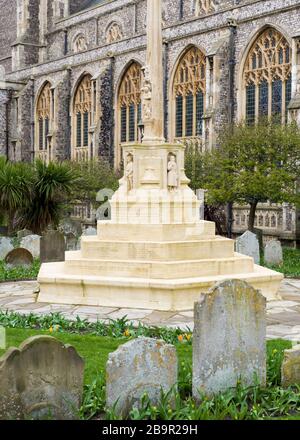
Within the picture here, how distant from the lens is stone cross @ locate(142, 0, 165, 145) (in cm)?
1128

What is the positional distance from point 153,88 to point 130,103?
19.4m

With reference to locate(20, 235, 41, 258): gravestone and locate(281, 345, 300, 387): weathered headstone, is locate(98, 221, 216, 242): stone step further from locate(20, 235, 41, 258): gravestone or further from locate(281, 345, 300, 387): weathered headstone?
locate(20, 235, 41, 258): gravestone

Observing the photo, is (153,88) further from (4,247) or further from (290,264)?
(4,247)

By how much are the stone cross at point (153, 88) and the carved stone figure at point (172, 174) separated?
1.31 ft

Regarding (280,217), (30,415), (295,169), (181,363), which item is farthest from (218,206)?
(30,415)

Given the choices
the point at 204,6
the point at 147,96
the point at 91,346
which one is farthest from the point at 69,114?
the point at 91,346

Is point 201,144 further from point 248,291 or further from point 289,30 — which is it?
point 248,291

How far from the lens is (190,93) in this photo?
2691 cm

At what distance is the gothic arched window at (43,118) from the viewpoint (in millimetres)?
36312

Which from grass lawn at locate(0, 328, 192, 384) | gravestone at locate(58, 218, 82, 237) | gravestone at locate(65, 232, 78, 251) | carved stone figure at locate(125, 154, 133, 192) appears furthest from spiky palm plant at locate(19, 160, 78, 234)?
grass lawn at locate(0, 328, 192, 384)

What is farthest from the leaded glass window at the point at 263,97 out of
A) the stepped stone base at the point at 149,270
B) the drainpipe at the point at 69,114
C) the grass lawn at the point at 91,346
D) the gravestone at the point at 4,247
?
the grass lawn at the point at 91,346

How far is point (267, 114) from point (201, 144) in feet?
10.0

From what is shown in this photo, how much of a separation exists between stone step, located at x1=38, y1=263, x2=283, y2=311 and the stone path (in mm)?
184

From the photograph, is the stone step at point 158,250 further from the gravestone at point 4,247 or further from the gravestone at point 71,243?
the gravestone at point 4,247
